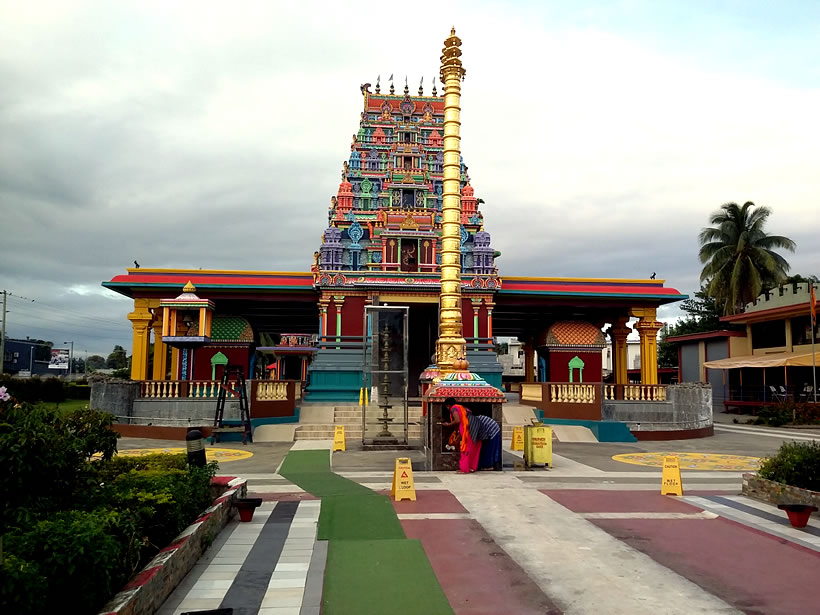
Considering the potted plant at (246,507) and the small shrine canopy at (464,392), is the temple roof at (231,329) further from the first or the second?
the potted plant at (246,507)

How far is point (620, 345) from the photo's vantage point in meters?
33.8

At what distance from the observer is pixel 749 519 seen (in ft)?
30.9

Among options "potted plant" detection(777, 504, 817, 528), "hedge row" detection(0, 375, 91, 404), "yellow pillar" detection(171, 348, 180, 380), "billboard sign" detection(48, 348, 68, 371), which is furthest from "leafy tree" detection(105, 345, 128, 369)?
"potted plant" detection(777, 504, 817, 528)

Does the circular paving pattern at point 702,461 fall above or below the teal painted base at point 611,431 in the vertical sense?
below

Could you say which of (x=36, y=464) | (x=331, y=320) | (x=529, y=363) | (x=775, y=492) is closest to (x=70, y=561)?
(x=36, y=464)

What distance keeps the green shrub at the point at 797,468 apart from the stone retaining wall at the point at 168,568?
9516 mm

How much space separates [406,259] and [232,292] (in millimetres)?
8779

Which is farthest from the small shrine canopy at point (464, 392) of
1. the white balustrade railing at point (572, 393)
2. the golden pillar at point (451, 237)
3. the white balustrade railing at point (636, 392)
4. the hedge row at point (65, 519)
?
the white balustrade railing at point (636, 392)

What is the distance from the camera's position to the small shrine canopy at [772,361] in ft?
105

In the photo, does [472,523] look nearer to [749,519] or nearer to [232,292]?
[749,519]

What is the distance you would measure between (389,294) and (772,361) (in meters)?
21.4

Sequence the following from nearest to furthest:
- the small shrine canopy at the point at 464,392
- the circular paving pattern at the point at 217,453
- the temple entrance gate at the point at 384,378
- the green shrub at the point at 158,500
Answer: the green shrub at the point at 158,500, the small shrine canopy at the point at 464,392, the circular paving pattern at the point at 217,453, the temple entrance gate at the point at 384,378

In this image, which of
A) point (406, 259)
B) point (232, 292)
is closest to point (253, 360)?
point (232, 292)

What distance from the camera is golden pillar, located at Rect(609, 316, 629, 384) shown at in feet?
108
